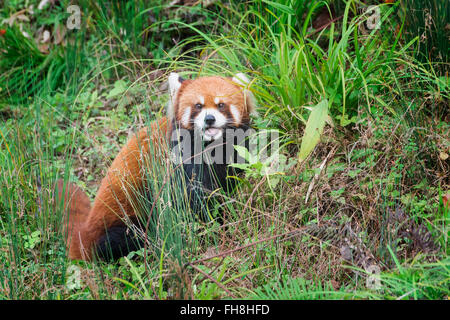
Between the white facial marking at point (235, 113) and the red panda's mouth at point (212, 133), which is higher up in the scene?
the white facial marking at point (235, 113)

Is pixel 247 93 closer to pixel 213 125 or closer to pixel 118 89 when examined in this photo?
pixel 213 125

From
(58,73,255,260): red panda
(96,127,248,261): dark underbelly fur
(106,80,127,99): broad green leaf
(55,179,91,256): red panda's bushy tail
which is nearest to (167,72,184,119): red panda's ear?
(58,73,255,260): red panda

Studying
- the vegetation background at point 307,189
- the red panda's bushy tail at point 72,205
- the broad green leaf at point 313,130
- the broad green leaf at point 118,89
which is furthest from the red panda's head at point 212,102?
the broad green leaf at point 118,89

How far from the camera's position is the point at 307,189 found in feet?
10.3

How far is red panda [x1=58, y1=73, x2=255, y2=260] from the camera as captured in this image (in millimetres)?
3449

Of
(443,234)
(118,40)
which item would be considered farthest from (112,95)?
(443,234)

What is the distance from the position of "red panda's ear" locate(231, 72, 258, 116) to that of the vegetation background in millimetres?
57

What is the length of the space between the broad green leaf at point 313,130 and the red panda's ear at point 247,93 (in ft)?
2.14

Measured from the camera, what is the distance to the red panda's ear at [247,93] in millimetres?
3535

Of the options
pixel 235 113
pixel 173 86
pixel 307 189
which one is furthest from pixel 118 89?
pixel 307 189

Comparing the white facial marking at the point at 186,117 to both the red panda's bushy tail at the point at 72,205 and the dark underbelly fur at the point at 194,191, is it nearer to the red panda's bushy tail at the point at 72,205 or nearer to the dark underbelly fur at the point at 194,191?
the dark underbelly fur at the point at 194,191

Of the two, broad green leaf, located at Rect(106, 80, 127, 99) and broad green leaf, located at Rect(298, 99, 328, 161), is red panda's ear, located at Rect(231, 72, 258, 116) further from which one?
broad green leaf, located at Rect(106, 80, 127, 99)

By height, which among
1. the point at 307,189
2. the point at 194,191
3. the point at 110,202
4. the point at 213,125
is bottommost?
the point at 110,202

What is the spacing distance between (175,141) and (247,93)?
614mm
